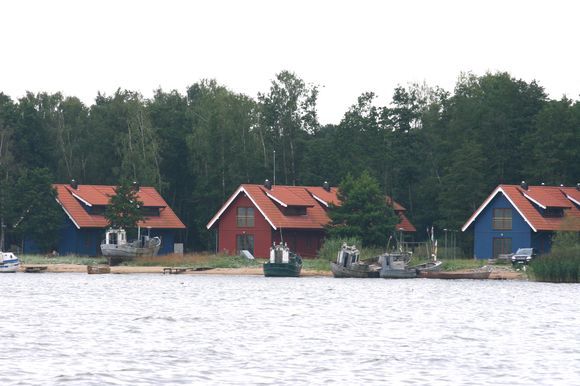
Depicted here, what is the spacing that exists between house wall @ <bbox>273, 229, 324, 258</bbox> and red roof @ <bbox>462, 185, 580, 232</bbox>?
12289mm

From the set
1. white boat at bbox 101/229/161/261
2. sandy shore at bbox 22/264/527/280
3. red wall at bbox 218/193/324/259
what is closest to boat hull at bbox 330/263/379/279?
sandy shore at bbox 22/264/527/280

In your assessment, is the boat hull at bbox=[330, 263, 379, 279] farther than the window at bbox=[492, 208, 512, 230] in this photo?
No

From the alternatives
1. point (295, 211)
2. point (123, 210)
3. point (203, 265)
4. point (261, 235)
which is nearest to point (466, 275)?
point (203, 265)

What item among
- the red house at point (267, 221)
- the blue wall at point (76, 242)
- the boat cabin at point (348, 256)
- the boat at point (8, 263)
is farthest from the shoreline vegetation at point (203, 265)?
the blue wall at point (76, 242)

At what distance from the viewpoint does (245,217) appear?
10506 centimetres

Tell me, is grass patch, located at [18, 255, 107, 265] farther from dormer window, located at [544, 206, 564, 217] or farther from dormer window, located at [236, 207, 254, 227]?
dormer window, located at [544, 206, 564, 217]

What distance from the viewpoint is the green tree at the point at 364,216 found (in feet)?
313

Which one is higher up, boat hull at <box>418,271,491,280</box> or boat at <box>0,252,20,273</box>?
boat at <box>0,252,20,273</box>

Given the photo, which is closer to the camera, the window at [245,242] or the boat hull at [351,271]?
the boat hull at [351,271]

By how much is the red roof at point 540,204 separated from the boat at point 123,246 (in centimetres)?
2401

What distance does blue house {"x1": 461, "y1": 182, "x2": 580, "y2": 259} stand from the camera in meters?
97.5

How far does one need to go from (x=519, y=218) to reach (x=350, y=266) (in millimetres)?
17269

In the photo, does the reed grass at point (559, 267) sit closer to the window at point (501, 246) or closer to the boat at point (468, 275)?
the boat at point (468, 275)

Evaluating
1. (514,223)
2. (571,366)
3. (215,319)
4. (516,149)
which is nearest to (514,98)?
(516,149)
